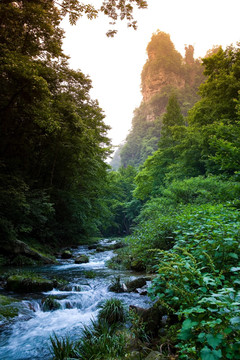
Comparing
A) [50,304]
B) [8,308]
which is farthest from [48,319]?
[8,308]

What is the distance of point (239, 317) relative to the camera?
1.47 m

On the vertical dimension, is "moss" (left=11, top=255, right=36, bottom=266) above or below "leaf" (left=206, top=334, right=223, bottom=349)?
below

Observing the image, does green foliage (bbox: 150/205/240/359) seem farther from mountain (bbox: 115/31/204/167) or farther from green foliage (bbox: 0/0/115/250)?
mountain (bbox: 115/31/204/167)

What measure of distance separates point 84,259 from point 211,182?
28.9 ft

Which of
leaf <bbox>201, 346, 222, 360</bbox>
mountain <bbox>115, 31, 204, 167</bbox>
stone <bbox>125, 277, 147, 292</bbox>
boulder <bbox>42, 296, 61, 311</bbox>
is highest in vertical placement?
mountain <bbox>115, 31, 204, 167</bbox>

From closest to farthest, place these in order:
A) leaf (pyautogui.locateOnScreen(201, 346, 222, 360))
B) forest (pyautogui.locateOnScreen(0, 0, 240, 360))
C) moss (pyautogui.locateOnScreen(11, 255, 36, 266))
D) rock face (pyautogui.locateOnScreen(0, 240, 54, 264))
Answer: leaf (pyautogui.locateOnScreen(201, 346, 222, 360))
forest (pyautogui.locateOnScreen(0, 0, 240, 360))
moss (pyautogui.locateOnScreen(11, 255, 36, 266))
rock face (pyautogui.locateOnScreen(0, 240, 54, 264))

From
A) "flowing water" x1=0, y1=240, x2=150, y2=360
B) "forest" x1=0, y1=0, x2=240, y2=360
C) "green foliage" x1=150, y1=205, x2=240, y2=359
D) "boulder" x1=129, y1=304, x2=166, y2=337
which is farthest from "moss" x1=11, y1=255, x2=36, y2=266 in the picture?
"green foliage" x1=150, y1=205, x2=240, y2=359

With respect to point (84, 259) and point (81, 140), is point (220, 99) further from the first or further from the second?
point (84, 259)

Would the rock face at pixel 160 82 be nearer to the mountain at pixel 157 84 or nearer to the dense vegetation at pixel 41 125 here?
the mountain at pixel 157 84

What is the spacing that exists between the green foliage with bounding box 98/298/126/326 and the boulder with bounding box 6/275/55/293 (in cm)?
294

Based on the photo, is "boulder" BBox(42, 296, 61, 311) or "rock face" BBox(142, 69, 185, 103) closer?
"boulder" BBox(42, 296, 61, 311)

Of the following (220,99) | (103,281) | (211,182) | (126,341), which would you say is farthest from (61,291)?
(220,99)

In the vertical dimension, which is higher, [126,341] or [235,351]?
[235,351]

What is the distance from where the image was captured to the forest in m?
2.33
